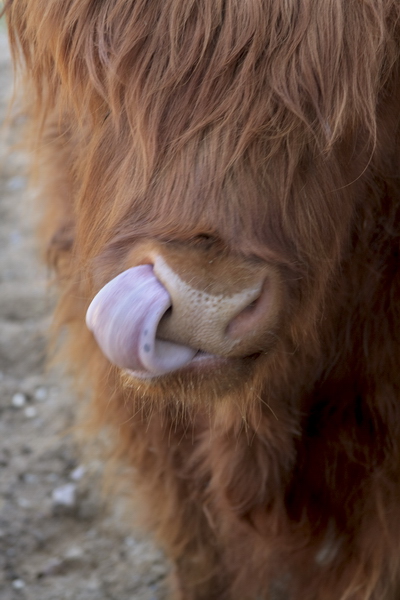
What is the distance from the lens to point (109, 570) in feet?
9.02

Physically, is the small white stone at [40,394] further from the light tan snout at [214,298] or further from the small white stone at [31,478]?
the light tan snout at [214,298]

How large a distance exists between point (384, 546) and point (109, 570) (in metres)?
1.11

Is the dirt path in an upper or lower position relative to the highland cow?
lower

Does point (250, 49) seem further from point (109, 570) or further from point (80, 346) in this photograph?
point (109, 570)

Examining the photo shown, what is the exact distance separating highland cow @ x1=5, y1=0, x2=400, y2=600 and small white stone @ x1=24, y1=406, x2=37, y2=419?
131 centimetres

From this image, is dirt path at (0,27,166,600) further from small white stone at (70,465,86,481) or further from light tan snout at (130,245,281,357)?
light tan snout at (130,245,281,357)

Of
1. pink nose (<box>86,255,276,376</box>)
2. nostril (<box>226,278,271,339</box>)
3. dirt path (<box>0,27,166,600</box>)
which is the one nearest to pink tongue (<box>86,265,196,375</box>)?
pink nose (<box>86,255,276,376</box>)

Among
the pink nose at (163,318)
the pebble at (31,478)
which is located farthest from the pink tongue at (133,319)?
the pebble at (31,478)

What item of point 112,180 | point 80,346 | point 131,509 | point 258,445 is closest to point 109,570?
point 131,509

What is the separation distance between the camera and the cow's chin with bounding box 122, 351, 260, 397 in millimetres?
1368

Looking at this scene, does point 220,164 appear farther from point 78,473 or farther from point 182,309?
point 78,473

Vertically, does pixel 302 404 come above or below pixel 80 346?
below

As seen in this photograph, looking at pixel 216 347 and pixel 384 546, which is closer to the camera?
pixel 216 347

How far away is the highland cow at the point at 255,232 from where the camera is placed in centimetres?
135
